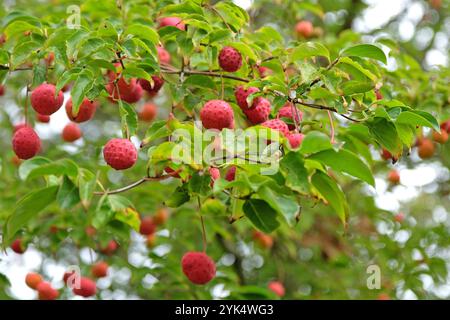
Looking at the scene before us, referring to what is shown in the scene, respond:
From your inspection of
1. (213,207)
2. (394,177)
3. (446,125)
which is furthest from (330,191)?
(394,177)

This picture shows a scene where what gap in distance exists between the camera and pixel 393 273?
12.5 feet

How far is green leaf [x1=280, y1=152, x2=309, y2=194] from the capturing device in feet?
4.86

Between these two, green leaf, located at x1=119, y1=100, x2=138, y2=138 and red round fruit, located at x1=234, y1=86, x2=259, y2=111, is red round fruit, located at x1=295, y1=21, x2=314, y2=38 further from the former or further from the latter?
green leaf, located at x1=119, y1=100, x2=138, y2=138

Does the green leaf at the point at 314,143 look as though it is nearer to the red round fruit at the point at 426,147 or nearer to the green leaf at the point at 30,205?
the green leaf at the point at 30,205

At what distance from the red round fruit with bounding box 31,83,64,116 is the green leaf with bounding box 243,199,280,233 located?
0.77m

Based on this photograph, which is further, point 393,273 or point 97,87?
point 393,273

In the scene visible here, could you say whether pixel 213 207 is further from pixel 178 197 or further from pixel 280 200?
pixel 280 200

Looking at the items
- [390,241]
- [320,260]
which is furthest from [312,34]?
[320,260]

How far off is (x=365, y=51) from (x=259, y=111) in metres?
0.37

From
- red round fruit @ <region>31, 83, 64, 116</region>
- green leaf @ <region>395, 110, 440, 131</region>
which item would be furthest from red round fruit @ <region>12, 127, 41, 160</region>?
green leaf @ <region>395, 110, 440, 131</region>

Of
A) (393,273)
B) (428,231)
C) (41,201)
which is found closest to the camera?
(41,201)

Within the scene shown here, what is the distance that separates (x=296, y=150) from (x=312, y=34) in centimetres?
251

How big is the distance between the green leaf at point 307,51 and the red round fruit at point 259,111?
0.55 ft

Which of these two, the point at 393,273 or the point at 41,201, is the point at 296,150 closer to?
the point at 41,201
